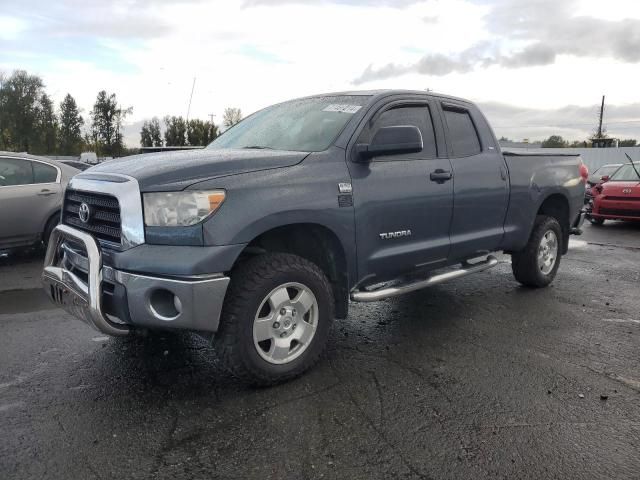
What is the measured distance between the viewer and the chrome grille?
3153 mm

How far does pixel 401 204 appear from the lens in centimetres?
395

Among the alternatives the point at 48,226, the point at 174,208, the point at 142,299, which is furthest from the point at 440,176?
the point at 48,226

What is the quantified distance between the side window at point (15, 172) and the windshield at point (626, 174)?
12.0m

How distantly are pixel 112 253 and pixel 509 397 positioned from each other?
2.57 m

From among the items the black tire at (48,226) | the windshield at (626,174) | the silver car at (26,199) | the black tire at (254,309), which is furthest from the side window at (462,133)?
the windshield at (626,174)

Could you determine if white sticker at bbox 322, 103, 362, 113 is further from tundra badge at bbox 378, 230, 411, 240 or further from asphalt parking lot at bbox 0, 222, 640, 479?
asphalt parking lot at bbox 0, 222, 640, 479

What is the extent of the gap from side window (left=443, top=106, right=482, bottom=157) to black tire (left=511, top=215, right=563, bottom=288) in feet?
4.47

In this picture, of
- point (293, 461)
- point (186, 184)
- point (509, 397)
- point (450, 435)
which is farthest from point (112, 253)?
point (509, 397)

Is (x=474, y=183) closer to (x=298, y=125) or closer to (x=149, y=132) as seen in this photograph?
(x=298, y=125)

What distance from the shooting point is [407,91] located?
4.40 meters

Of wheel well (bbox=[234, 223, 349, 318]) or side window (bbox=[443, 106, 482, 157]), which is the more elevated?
side window (bbox=[443, 106, 482, 157])

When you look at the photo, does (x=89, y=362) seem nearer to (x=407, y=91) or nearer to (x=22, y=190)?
(x=407, y=91)

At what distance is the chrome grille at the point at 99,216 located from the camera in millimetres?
3153

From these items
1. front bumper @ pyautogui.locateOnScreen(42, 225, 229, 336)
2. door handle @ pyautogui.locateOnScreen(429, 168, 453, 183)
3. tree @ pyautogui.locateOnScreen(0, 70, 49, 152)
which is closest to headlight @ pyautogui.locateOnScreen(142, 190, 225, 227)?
front bumper @ pyautogui.locateOnScreen(42, 225, 229, 336)
